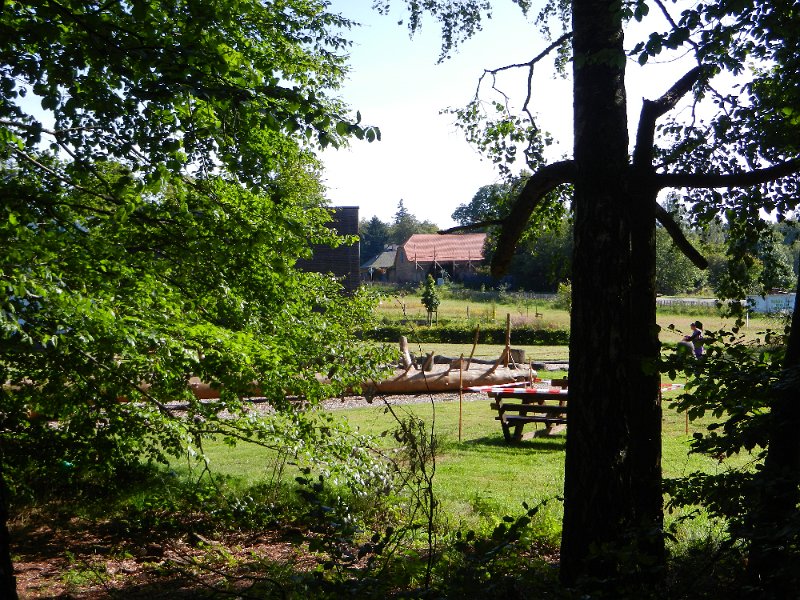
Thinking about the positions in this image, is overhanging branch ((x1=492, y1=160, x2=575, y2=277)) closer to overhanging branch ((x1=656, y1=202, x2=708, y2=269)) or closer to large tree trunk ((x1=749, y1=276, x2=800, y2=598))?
overhanging branch ((x1=656, y1=202, x2=708, y2=269))

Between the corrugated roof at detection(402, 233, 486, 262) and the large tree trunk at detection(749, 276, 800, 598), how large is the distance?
59082mm

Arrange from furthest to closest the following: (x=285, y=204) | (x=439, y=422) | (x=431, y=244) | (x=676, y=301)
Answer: (x=431, y=244) → (x=676, y=301) → (x=439, y=422) → (x=285, y=204)

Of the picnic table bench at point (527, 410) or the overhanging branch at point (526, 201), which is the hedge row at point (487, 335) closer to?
the picnic table bench at point (527, 410)

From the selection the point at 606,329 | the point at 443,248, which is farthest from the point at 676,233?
the point at 443,248

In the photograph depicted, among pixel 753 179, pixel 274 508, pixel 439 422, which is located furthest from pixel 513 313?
pixel 753 179

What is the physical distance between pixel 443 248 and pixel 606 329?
211 ft

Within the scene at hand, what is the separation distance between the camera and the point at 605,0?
4707 millimetres

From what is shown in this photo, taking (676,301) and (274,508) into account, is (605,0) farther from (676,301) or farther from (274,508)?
(676,301)

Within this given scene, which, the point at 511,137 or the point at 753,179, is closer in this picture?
the point at 753,179

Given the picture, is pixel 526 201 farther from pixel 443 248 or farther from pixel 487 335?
pixel 443 248

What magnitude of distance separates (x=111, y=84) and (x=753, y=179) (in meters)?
3.89

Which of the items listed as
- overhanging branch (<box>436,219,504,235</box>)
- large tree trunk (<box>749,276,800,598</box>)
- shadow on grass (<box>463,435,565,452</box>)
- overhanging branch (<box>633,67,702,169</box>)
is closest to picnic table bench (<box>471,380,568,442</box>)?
shadow on grass (<box>463,435,565,452</box>)

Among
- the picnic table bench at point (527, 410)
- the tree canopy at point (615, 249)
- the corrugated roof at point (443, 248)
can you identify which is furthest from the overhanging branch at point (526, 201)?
the corrugated roof at point (443, 248)

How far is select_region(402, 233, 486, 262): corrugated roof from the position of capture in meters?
65.0
